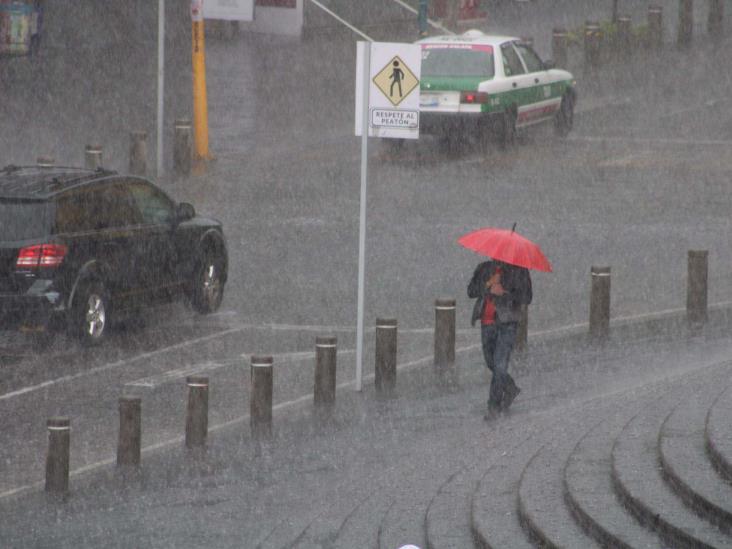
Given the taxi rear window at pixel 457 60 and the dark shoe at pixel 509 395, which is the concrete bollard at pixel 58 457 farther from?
the taxi rear window at pixel 457 60

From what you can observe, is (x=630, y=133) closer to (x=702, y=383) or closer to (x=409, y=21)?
(x=409, y=21)

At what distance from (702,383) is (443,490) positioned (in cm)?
277

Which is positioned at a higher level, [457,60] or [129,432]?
[457,60]

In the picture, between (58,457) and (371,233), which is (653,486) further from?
(371,233)

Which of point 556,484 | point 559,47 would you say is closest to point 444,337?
point 556,484

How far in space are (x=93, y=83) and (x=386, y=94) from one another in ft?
61.3

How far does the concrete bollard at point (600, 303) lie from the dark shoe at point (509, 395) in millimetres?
2995

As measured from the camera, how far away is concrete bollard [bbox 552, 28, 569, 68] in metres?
34.9

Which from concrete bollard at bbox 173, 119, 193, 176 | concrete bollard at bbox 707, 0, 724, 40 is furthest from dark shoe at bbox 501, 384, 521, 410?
concrete bollard at bbox 707, 0, 724, 40

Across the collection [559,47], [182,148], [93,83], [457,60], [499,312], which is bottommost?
[499,312]

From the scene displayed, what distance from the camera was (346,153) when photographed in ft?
88.3

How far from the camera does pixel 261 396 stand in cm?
1277

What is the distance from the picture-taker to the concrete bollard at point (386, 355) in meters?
14.0

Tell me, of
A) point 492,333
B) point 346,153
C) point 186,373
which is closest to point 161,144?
point 346,153
